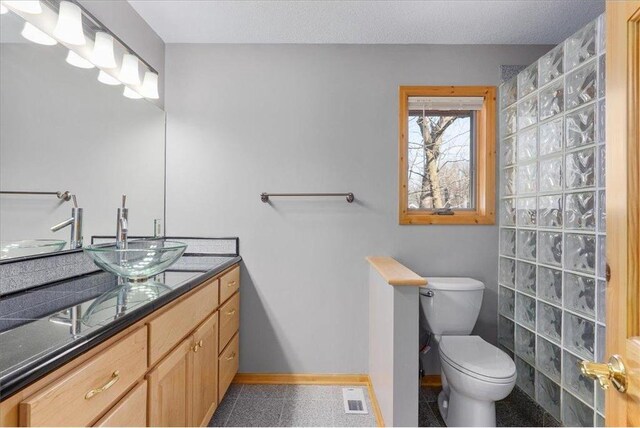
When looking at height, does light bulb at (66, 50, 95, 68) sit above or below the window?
above

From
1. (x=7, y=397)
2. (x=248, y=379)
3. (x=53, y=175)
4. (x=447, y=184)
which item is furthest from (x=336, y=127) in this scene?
(x=7, y=397)

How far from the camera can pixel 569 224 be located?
1.68m

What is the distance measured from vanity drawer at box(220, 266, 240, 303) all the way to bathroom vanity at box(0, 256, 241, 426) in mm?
21

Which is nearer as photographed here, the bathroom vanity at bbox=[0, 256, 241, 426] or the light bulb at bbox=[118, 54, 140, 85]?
the bathroom vanity at bbox=[0, 256, 241, 426]

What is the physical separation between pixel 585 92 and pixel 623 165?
49.0 inches

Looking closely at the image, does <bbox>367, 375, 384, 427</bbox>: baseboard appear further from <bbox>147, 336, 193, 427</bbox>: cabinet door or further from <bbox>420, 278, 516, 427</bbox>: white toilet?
<bbox>147, 336, 193, 427</bbox>: cabinet door

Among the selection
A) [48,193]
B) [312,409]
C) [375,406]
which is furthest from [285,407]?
[48,193]

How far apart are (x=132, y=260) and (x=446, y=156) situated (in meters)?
2.11

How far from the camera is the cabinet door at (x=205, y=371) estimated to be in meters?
1.53

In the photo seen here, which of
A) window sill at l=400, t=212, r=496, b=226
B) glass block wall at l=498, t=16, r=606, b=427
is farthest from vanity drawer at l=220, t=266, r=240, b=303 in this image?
glass block wall at l=498, t=16, r=606, b=427

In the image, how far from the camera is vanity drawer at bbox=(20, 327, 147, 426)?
2.25 feet

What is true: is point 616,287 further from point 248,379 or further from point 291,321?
point 248,379

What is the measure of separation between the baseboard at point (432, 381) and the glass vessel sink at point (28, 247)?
7.47 feet

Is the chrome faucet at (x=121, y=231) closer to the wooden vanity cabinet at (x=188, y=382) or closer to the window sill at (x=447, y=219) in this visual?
the wooden vanity cabinet at (x=188, y=382)
